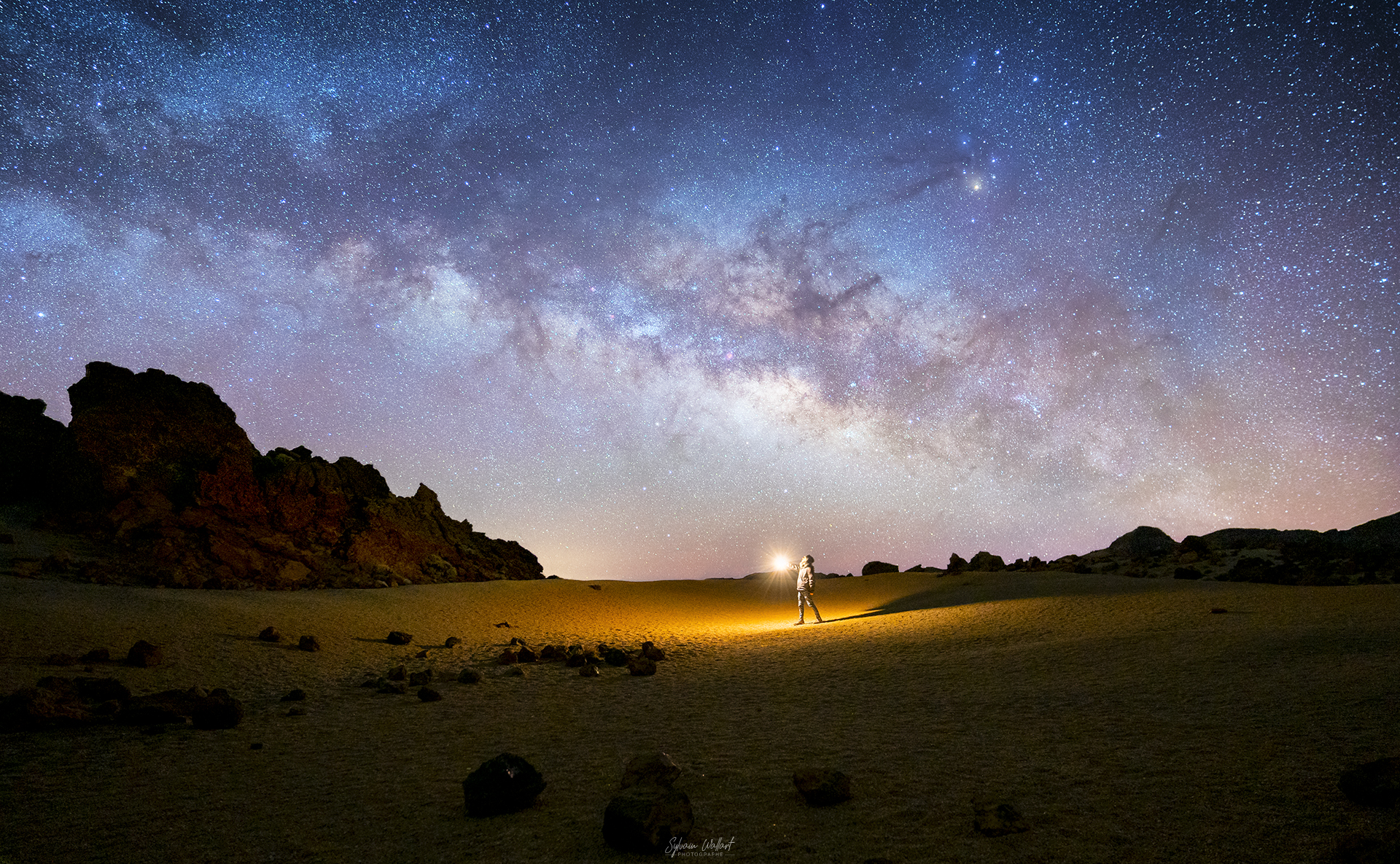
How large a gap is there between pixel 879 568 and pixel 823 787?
32.8 metres

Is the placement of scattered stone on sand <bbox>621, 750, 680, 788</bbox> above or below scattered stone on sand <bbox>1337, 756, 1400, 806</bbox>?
below

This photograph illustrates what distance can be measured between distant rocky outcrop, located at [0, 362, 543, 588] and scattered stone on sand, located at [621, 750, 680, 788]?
21074mm

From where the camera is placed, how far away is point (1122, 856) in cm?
388

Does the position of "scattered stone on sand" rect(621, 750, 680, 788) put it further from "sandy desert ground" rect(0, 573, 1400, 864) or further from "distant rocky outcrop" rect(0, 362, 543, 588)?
"distant rocky outcrop" rect(0, 362, 543, 588)

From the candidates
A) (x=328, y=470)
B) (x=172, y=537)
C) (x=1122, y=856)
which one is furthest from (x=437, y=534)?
(x=1122, y=856)

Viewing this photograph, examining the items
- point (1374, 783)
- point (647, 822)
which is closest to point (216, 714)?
point (647, 822)

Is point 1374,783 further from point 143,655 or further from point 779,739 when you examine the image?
point 143,655

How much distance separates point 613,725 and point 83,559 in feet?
71.1

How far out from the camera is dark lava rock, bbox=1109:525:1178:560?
3496cm

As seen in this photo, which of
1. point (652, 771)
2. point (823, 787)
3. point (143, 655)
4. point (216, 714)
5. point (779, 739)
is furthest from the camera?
point (143, 655)

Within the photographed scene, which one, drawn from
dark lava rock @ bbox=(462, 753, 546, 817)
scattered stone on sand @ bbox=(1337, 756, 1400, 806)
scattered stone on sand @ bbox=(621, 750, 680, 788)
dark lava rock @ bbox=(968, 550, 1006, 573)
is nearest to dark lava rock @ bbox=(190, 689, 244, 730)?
dark lava rock @ bbox=(462, 753, 546, 817)

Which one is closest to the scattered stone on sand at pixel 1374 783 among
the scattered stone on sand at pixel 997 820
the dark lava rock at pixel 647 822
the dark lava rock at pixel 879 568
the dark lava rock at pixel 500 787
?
the scattered stone on sand at pixel 997 820

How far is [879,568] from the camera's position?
118ft

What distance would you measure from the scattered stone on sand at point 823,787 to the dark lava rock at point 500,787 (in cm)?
230
